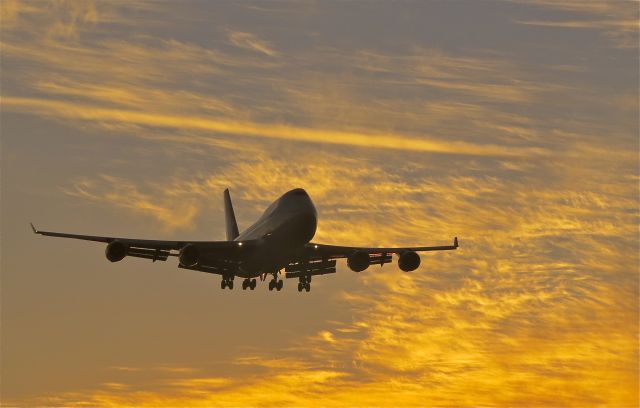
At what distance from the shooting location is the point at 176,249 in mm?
96438

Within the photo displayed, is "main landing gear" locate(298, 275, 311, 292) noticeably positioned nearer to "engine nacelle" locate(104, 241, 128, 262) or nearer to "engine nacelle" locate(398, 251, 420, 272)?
"engine nacelle" locate(398, 251, 420, 272)

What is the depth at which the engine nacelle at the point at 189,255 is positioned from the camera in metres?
94.6

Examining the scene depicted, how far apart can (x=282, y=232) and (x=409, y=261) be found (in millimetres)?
14268

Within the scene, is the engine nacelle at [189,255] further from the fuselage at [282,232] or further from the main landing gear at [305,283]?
the main landing gear at [305,283]

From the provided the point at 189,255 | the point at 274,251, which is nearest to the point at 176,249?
the point at 189,255

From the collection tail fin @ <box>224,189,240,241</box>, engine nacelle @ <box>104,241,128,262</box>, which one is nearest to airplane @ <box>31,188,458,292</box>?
engine nacelle @ <box>104,241,128,262</box>

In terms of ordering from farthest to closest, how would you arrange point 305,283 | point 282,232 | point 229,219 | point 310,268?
1. point 229,219
2. point 305,283
3. point 310,268
4. point 282,232

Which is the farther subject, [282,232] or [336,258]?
[336,258]

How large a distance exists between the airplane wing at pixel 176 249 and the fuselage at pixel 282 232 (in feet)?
4.48

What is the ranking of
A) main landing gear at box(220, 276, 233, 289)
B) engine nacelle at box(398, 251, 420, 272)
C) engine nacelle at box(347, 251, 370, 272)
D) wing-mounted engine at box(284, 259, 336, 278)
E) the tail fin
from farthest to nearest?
the tail fin, main landing gear at box(220, 276, 233, 289), engine nacelle at box(347, 251, 370, 272), wing-mounted engine at box(284, 259, 336, 278), engine nacelle at box(398, 251, 420, 272)

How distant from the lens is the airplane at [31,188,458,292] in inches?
3585

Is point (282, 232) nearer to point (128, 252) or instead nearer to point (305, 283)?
point (305, 283)

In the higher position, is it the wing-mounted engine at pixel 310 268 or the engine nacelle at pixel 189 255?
the wing-mounted engine at pixel 310 268

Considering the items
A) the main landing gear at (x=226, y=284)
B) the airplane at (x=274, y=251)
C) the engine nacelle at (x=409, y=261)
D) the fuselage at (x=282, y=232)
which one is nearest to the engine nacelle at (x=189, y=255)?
the airplane at (x=274, y=251)
